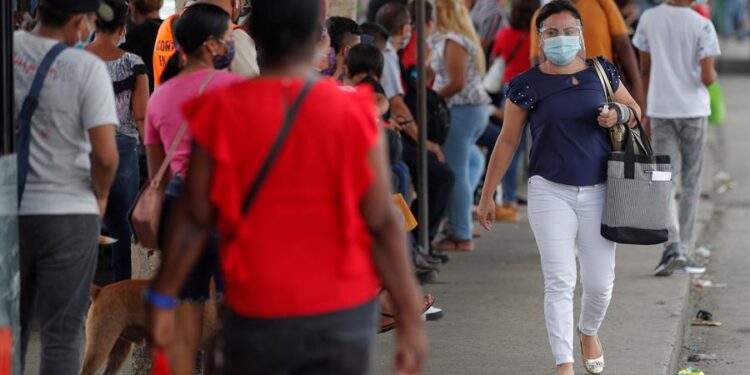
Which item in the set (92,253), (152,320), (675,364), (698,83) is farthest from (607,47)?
(152,320)

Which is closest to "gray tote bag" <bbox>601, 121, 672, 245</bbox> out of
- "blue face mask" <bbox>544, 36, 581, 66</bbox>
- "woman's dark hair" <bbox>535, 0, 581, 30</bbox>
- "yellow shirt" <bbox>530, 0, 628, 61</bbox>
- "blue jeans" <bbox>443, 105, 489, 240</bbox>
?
"blue face mask" <bbox>544, 36, 581, 66</bbox>

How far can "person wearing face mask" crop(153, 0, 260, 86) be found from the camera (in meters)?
5.75

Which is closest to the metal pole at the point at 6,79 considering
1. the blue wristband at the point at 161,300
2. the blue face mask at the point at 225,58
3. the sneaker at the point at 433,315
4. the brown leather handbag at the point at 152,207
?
the brown leather handbag at the point at 152,207

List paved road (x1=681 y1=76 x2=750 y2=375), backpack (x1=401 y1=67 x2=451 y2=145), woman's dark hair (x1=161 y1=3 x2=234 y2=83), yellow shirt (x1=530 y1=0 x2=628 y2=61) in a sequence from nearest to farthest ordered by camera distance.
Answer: woman's dark hair (x1=161 y1=3 x2=234 y2=83) < paved road (x1=681 y1=76 x2=750 y2=375) < yellow shirt (x1=530 y1=0 x2=628 y2=61) < backpack (x1=401 y1=67 x2=451 y2=145)

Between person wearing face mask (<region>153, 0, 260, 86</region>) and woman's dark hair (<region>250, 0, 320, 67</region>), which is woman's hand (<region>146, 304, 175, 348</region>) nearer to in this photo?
woman's dark hair (<region>250, 0, 320, 67</region>)

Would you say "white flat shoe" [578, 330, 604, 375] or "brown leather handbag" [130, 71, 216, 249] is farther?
"white flat shoe" [578, 330, 604, 375]

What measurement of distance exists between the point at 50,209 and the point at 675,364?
3.69 metres

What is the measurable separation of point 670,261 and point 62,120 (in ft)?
18.0

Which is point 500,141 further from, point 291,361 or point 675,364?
point 291,361

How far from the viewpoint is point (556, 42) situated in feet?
20.5

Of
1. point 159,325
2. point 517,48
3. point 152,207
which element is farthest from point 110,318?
point 517,48

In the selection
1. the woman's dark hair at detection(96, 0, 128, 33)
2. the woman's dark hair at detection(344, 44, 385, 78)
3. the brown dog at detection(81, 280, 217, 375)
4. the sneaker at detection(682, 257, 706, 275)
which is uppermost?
the woman's dark hair at detection(96, 0, 128, 33)

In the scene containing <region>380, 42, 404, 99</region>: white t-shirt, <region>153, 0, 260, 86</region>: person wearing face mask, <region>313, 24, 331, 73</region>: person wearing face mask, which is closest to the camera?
<region>153, 0, 260, 86</region>: person wearing face mask

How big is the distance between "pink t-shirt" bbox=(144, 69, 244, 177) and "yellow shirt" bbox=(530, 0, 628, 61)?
428cm
